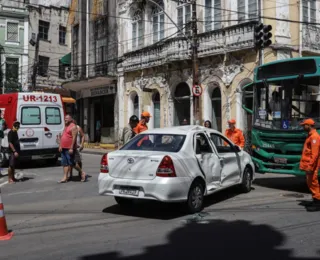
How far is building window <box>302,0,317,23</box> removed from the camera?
19.0 m

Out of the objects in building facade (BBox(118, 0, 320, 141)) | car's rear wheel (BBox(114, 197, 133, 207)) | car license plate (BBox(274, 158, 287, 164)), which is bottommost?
car's rear wheel (BBox(114, 197, 133, 207))

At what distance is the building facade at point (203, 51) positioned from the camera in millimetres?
18375

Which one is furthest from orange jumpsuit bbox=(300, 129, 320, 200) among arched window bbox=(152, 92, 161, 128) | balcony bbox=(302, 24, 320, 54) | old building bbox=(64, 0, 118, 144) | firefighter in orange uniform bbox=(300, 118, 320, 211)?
old building bbox=(64, 0, 118, 144)

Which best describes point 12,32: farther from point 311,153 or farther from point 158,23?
point 311,153

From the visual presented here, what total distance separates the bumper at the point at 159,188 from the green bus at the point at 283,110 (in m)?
3.32

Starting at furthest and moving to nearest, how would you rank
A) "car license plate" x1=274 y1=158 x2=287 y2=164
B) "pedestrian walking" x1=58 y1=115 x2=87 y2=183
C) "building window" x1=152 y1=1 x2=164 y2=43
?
1. "building window" x1=152 y1=1 x2=164 y2=43
2. "pedestrian walking" x1=58 y1=115 x2=87 y2=183
3. "car license plate" x1=274 y1=158 x2=287 y2=164

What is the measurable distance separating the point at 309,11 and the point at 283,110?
1184cm

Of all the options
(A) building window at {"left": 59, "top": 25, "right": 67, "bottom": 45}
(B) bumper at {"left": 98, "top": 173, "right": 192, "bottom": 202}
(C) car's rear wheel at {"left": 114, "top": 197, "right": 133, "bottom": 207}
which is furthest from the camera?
(A) building window at {"left": 59, "top": 25, "right": 67, "bottom": 45}

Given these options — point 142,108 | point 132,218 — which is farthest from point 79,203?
point 142,108

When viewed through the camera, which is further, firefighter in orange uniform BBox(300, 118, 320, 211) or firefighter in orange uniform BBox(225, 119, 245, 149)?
firefighter in orange uniform BBox(225, 119, 245, 149)

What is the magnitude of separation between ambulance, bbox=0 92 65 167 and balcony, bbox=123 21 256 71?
27.4ft

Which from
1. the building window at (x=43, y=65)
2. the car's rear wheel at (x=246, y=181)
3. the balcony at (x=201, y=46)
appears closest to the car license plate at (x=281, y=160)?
the car's rear wheel at (x=246, y=181)

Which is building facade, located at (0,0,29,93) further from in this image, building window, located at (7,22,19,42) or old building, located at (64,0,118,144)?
old building, located at (64,0,118,144)

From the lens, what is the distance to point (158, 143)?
7406mm
